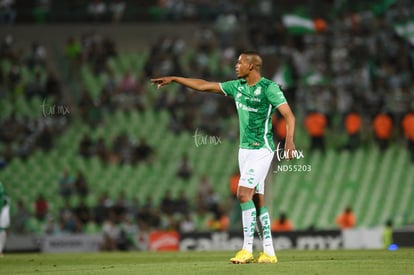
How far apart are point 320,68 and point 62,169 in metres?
9.25

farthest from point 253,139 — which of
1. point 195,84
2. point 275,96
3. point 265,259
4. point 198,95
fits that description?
point 198,95

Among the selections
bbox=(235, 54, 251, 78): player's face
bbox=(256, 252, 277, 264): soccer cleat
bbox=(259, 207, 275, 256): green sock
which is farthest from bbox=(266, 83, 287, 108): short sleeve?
bbox=(256, 252, 277, 264): soccer cleat

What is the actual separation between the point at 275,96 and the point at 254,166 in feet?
3.44

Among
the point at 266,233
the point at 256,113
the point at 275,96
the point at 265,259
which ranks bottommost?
the point at 265,259

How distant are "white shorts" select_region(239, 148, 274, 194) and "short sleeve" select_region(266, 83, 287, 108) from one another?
741 millimetres

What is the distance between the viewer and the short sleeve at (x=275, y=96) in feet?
46.3

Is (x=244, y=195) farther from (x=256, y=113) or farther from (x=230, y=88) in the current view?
(x=230, y=88)

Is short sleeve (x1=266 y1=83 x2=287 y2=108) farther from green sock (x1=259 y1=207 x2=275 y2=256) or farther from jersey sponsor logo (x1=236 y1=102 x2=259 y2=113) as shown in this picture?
green sock (x1=259 y1=207 x2=275 y2=256)

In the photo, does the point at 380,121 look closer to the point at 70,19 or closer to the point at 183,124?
the point at 183,124

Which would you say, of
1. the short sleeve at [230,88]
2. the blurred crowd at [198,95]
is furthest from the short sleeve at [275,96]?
the blurred crowd at [198,95]

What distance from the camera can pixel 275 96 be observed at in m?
14.2

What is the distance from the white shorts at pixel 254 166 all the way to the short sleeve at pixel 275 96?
0.74m

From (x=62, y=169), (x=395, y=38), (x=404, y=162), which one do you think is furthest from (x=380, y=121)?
(x=62, y=169)

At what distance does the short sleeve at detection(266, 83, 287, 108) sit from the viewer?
14127 millimetres
